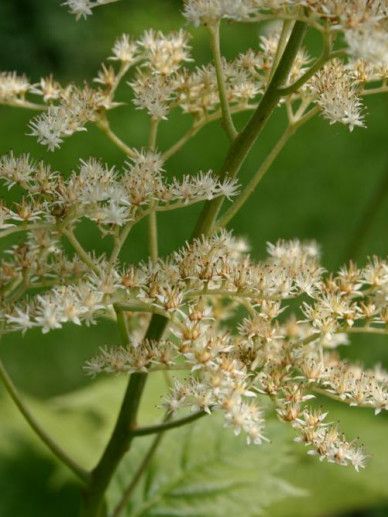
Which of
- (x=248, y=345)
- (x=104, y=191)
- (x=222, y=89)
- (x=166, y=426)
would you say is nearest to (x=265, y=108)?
(x=222, y=89)

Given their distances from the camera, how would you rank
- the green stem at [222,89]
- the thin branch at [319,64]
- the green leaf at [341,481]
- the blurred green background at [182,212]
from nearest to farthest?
1. the thin branch at [319,64]
2. the green stem at [222,89]
3. the green leaf at [341,481]
4. the blurred green background at [182,212]

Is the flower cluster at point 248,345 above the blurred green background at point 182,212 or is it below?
above

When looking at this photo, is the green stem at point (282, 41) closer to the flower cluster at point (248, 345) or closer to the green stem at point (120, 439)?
the flower cluster at point (248, 345)

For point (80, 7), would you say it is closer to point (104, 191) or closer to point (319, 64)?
point (104, 191)

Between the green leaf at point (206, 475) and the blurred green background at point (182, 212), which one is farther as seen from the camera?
the blurred green background at point (182, 212)

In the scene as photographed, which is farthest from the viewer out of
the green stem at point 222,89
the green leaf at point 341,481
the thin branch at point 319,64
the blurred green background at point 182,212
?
the blurred green background at point 182,212

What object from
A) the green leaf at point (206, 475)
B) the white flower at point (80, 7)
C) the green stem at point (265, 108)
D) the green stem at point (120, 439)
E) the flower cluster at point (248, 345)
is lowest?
the green leaf at point (206, 475)

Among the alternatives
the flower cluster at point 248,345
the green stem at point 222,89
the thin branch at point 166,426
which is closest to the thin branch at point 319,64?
the green stem at point 222,89

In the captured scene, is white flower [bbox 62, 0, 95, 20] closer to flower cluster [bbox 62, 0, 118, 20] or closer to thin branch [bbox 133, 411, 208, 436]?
flower cluster [bbox 62, 0, 118, 20]

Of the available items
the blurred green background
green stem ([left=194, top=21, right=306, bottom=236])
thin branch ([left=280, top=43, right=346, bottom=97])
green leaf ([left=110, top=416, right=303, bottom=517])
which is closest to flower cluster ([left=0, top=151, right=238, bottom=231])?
green stem ([left=194, top=21, right=306, bottom=236])
